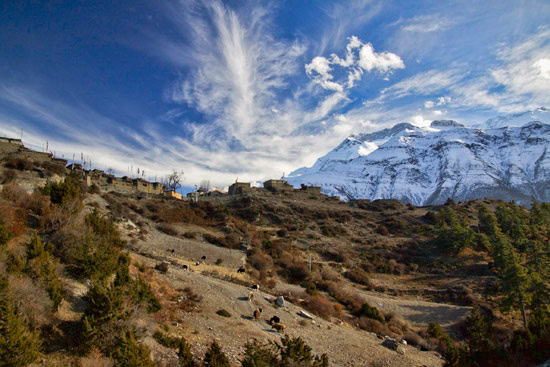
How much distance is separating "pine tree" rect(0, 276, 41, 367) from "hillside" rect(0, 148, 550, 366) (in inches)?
4.9

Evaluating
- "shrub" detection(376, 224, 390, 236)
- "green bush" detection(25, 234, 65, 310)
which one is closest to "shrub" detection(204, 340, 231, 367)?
"green bush" detection(25, 234, 65, 310)

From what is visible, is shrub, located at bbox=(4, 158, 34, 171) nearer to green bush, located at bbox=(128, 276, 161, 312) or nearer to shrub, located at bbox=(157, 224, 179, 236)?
shrub, located at bbox=(157, 224, 179, 236)

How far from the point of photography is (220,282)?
57.2 ft

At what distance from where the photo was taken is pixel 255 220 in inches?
1879

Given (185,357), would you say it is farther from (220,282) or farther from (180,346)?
(220,282)

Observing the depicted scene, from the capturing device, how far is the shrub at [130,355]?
649 centimetres

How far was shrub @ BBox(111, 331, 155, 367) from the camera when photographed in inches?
255

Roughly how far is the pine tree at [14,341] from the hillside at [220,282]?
0.12 metres

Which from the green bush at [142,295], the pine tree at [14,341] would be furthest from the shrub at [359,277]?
the pine tree at [14,341]

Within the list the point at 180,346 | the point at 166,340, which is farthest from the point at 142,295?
the point at 180,346

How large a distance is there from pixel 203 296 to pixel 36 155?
35.4 meters

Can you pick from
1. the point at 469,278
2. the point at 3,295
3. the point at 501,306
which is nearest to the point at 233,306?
the point at 3,295

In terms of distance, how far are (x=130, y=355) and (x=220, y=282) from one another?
435 inches

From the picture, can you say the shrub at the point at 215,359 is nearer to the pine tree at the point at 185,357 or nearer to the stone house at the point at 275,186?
the pine tree at the point at 185,357
